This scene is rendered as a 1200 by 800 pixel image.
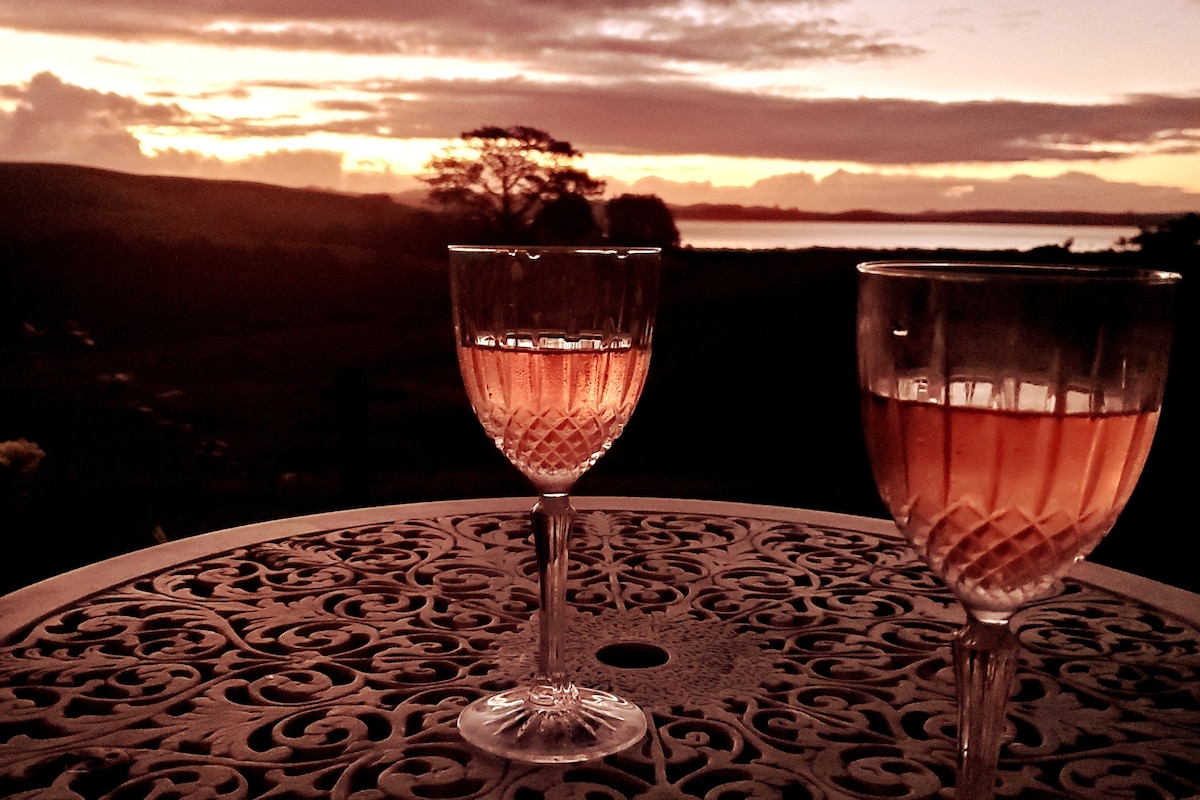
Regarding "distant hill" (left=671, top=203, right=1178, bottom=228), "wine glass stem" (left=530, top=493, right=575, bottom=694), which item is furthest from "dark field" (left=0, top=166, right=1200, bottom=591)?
"wine glass stem" (left=530, top=493, right=575, bottom=694)

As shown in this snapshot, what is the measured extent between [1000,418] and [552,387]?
0.47m

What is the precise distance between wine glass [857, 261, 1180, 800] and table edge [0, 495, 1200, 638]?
0.69 meters

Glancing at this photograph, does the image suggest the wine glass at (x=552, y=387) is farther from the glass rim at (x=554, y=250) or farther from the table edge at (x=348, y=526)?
the table edge at (x=348, y=526)

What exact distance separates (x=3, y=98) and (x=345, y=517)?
3844 millimetres

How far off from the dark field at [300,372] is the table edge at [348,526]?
2.43 meters

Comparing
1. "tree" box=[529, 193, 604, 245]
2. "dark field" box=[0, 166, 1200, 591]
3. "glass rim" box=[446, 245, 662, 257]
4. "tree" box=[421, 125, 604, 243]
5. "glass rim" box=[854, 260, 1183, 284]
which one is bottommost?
"dark field" box=[0, 166, 1200, 591]

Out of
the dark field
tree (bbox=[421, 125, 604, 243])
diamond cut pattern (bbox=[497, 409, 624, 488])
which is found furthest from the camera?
tree (bbox=[421, 125, 604, 243])

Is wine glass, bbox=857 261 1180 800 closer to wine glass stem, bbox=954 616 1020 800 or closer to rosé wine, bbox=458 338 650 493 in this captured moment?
wine glass stem, bbox=954 616 1020 800

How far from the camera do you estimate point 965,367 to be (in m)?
0.63

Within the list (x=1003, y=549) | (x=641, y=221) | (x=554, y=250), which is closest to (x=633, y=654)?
(x=554, y=250)

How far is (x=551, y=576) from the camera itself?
1.05 metres

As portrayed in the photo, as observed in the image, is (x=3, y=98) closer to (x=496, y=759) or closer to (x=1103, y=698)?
(x=496, y=759)

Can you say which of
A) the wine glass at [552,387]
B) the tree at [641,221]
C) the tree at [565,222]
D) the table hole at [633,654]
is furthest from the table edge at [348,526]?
the tree at [641,221]

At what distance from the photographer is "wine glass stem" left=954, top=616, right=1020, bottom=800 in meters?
0.68
